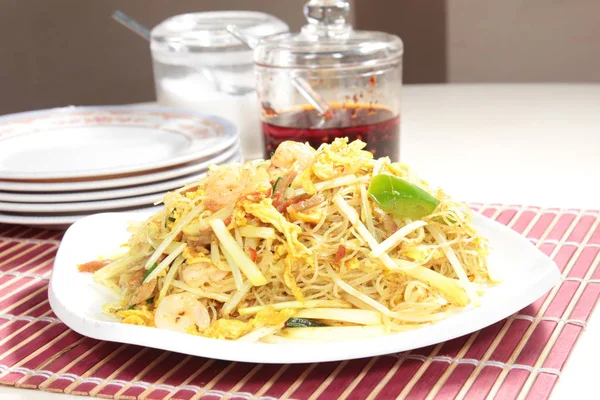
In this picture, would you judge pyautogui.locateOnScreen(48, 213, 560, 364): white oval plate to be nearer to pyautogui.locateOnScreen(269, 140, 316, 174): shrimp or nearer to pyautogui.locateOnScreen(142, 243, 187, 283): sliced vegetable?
pyautogui.locateOnScreen(142, 243, 187, 283): sliced vegetable

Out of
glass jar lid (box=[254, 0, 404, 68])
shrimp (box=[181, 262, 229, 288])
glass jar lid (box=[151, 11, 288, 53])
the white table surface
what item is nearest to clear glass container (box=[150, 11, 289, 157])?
glass jar lid (box=[151, 11, 288, 53])

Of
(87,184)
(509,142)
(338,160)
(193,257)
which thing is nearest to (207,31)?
(87,184)

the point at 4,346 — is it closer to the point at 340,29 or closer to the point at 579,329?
the point at 579,329

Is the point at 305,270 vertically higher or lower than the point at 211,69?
lower

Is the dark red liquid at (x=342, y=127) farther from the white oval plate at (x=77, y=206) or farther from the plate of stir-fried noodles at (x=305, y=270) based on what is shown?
the plate of stir-fried noodles at (x=305, y=270)

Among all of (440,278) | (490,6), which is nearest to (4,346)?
(440,278)

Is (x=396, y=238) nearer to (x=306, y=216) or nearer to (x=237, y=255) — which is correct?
Answer: (x=306, y=216)
